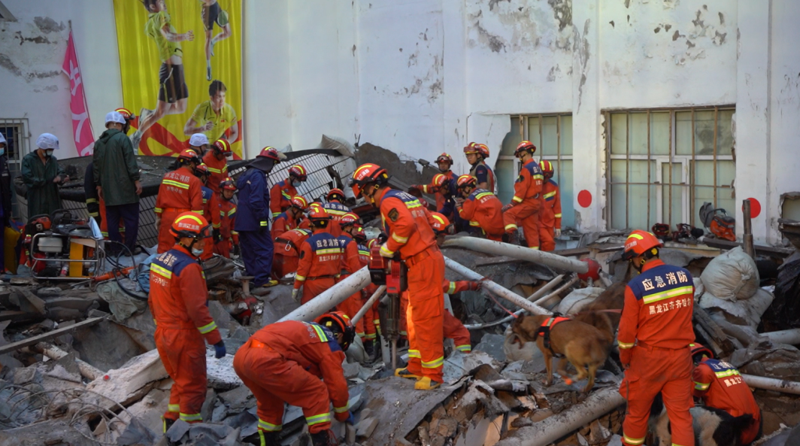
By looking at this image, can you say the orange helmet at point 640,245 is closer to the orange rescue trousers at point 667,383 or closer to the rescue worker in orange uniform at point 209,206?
the orange rescue trousers at point 667,383

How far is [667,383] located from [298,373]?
110 inches

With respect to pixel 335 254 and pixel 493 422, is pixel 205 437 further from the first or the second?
pixel 335 254

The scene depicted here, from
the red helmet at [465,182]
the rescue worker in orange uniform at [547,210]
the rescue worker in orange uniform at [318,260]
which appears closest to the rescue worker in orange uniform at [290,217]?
the rescue worker in orange uniform at [318,260]

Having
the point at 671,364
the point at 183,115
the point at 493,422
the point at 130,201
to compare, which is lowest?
the point at 493,422

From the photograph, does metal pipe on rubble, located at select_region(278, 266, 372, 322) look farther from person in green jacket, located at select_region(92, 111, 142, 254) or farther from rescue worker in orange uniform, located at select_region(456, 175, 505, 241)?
person in green jacket, located at select_region(92, 111, 142, 254)

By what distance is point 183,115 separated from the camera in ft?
52.9

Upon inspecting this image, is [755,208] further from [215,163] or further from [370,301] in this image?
[215,163]

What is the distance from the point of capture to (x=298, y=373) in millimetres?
5574

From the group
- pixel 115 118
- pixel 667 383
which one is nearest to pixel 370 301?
pixel 667 383

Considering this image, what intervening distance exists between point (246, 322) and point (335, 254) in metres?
1.76

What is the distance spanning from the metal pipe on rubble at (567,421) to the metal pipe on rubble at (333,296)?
2.38m

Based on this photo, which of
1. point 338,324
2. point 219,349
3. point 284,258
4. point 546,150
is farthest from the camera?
point 546,150

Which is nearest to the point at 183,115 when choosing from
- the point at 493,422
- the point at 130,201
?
the point at 130,201

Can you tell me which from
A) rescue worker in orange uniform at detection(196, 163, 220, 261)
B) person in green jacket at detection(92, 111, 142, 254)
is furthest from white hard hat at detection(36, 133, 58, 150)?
rescue worker in orange uniform at detection(196, 163, 220, 261)
